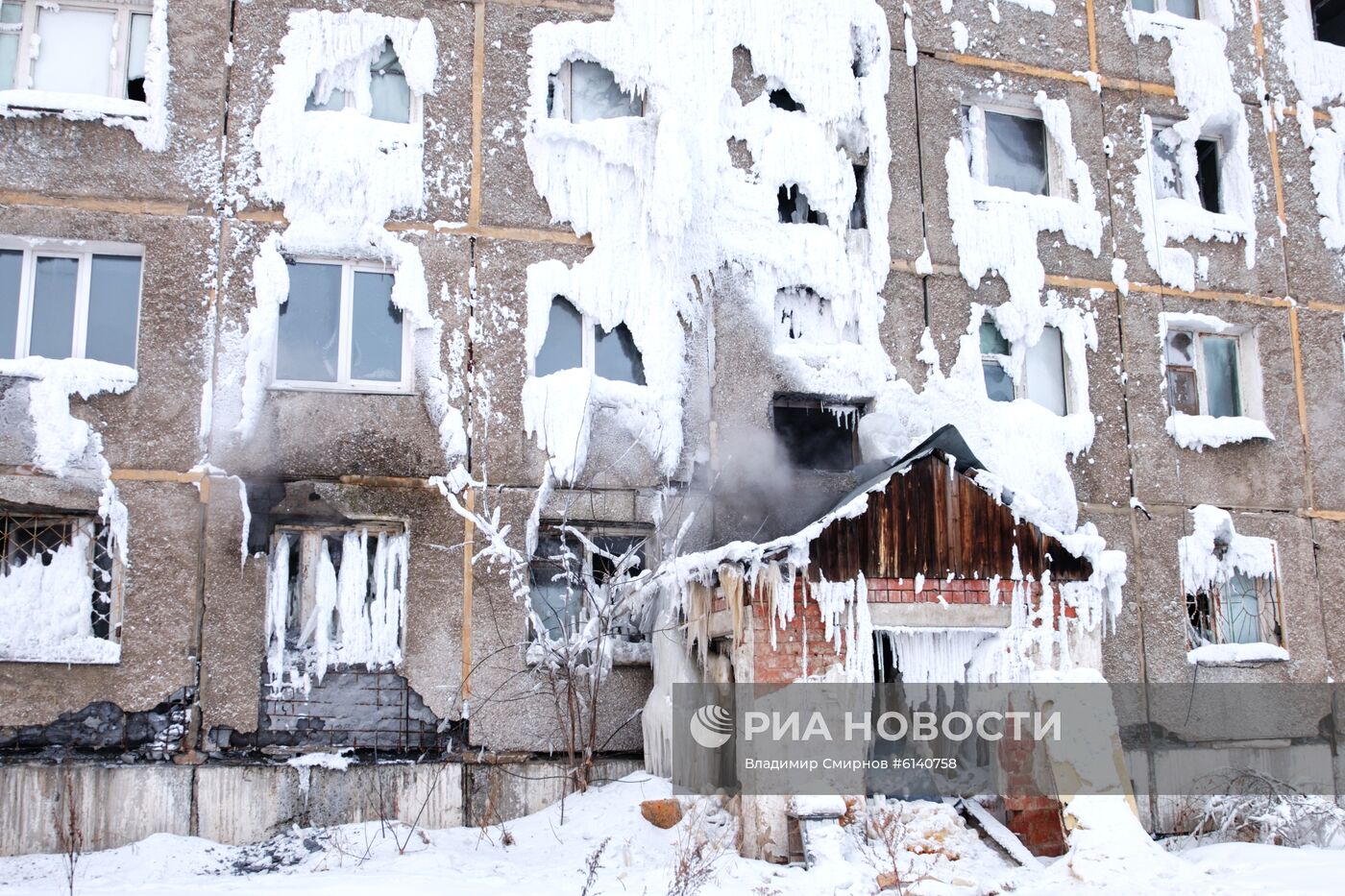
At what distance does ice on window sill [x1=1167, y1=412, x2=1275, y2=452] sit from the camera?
37.4 feet

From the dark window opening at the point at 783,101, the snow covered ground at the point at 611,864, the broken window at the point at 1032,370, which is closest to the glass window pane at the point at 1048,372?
the broken window at the point at 1032,370

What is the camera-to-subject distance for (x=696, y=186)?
10641 mm

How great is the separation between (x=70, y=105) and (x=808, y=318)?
6.73 meters

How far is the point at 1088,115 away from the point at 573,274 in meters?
5.84

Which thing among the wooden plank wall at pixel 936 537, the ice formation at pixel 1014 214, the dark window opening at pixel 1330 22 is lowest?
the wooden plank wall at pixel 936 537

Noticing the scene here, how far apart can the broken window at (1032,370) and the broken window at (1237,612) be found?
2.33m

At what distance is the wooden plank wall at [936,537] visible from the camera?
8.19 meters

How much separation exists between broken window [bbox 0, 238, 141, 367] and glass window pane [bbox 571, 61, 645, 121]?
418 centimetres

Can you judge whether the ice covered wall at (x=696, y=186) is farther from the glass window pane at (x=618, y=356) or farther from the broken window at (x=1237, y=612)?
the broken window at (x=1237, y=612)

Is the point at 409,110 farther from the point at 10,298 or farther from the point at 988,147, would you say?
the point at 988,147

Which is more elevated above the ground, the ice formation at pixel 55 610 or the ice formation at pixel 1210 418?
the ice formation at pixel 1210 418

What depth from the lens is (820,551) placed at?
806 centimetres

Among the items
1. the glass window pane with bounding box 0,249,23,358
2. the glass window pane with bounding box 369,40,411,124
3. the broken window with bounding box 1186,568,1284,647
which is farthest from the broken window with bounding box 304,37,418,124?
the broken window with bounding box 1186,568,1284,647

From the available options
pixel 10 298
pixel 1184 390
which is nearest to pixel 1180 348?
pixel 1184 390
